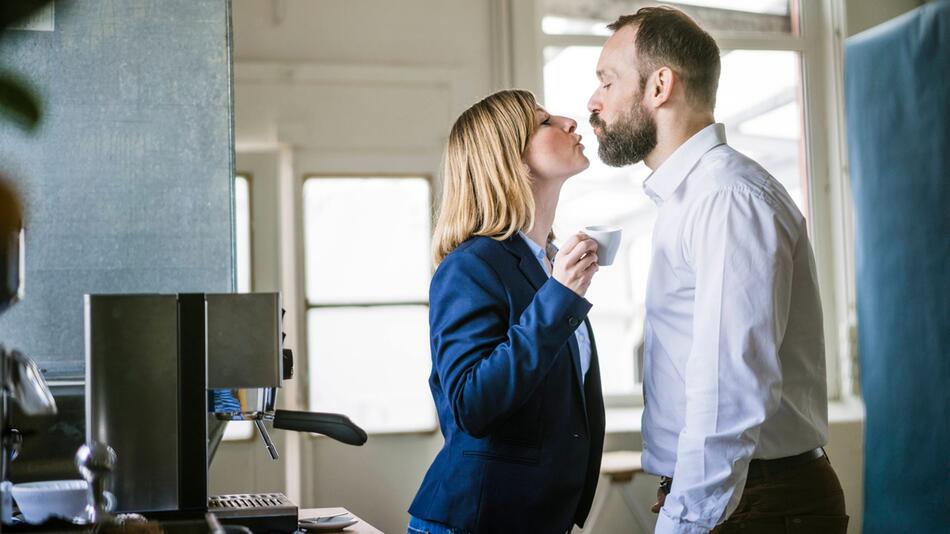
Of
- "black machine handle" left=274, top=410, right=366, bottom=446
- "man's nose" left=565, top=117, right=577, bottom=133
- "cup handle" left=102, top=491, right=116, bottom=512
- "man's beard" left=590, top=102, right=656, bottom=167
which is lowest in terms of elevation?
"cup handle" left=102, top=491, right=116, bottom=512

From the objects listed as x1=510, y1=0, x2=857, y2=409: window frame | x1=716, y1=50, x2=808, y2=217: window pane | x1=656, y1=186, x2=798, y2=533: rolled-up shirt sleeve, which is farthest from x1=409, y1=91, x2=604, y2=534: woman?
x1=716, y1=50, x2=808, y2=217: window pane

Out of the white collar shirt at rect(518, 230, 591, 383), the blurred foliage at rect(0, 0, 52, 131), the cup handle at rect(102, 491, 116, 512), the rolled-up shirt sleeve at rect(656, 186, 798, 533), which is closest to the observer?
the blurred foliage at rect(0, 0, 52, 131)

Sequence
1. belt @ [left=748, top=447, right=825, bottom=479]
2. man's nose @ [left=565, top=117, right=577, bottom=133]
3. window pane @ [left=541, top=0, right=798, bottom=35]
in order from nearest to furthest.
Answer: belt @ [left=748, top=447, right=825, bottom=479] → man's nose @ [left=565, top=117, right=577, bottom=133] → window pane @ [left=541, top=0, right=798, bottom=35]

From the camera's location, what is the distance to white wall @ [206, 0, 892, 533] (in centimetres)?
354

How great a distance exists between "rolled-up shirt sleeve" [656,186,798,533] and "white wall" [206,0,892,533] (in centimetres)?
229

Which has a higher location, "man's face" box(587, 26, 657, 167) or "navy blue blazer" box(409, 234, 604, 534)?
"man's face" box(587, 26, 657, 167)

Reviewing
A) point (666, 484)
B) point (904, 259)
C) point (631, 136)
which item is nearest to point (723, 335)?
point (666, 484)

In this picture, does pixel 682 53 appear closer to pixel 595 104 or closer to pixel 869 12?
pixel 595 104

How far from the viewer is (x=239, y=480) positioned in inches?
138

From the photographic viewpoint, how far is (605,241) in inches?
64.0

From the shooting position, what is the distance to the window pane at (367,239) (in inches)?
143

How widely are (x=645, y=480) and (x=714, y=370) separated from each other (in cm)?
242

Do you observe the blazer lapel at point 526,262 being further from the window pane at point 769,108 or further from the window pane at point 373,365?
the window pane at point 769,108

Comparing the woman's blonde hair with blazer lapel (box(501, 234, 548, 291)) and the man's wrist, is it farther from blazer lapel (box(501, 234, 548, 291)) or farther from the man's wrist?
the man's wrist
